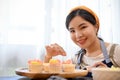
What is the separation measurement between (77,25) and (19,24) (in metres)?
0.65

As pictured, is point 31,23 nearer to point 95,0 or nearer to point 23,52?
point 23,52

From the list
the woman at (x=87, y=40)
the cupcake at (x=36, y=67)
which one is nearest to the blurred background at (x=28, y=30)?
the woman at (x=87, y=40)

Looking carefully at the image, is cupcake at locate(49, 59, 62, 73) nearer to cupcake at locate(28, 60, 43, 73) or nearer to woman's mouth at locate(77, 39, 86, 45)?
cupcake at locate(28, 60, 43, 73)

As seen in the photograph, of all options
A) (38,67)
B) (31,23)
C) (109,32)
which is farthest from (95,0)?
(38,67)

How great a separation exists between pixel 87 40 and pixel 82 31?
3.1 inches

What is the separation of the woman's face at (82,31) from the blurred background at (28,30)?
0.50 m

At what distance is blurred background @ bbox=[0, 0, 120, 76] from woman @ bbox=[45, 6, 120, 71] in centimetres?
46

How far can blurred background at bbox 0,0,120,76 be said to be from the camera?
63.6 inches

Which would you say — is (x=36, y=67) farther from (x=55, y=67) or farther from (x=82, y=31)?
(x=82, y=31)

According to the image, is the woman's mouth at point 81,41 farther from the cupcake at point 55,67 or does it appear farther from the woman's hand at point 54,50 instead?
the cupcake at point 55,67

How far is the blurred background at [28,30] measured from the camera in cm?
162

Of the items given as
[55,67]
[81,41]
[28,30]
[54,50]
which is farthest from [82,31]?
[28,30]

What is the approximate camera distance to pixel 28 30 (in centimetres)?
166

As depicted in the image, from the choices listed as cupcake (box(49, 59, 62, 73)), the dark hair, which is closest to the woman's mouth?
the dark hair
